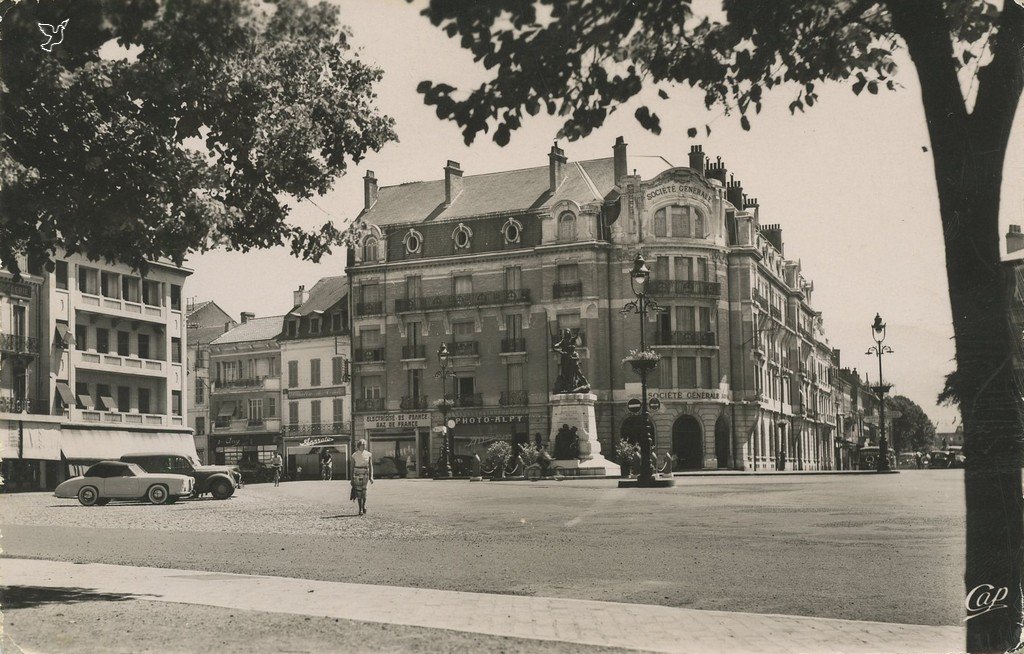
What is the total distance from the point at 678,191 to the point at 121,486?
1489 inches

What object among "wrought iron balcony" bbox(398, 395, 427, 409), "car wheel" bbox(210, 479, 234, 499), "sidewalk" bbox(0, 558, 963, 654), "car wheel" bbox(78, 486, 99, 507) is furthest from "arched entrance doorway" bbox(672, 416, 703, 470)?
"sidewalk" bbox(0, 558, 963, 654)

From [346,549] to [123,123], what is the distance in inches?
288

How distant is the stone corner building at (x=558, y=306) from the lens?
194 feet

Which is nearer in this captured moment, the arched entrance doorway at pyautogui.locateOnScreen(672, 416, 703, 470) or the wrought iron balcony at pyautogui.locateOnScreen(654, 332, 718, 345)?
the arched entrance doorway at pyautogui.locateOnScreen(672, 416, 703, 470)

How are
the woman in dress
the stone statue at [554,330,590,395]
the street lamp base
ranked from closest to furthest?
1. the woman in dress
2. the street lamp base
3. the stone statue at [554,330,590,395]

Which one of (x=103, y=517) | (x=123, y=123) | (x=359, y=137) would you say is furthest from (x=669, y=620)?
(x=103, y=517)

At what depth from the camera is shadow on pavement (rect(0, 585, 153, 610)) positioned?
8688 mm

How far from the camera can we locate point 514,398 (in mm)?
60344

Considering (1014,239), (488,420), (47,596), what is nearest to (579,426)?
(488,420)

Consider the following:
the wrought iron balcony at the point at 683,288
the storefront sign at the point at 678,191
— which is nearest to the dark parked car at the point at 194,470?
the wrought iron balcony at the point at 683,288

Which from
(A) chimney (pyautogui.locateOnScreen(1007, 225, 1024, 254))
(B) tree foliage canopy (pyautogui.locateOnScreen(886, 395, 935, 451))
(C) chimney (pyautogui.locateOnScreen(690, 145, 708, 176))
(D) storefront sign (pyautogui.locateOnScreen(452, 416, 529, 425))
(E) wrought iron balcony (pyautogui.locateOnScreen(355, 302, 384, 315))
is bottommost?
(D) storefront sign (pyautogui.locateOnScreen(452, 416, 529, 425))

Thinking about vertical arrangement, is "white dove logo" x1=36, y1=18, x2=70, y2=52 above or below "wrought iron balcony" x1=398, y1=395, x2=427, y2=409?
above

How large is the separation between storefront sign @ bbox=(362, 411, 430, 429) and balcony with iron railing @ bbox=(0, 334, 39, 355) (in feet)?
66.5

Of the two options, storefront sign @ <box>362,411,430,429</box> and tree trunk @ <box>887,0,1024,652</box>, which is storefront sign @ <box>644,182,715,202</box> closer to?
storefront sign @ <box>362,411,430,429</box>
